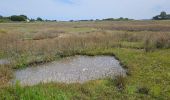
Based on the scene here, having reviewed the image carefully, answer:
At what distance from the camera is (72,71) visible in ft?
43.4

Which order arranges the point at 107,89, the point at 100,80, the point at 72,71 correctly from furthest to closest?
the point at 72,71, the point at 100,80, the point at 107,89

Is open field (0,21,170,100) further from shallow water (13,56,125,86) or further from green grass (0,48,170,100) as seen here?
shallow water (13,56,125,86)

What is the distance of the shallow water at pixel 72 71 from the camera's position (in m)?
11.5

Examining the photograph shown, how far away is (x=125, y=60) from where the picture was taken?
582 inches

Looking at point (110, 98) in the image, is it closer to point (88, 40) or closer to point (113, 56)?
point (113, 56)

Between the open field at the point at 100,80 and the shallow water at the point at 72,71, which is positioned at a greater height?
the open field at the point at 100,80

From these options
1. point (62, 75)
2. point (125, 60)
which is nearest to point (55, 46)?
point (125, 60)

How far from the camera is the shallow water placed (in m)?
11.5

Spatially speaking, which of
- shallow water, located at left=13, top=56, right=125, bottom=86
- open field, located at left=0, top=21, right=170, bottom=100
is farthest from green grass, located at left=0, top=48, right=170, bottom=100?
shallow water, located at left=13, top=56, right=125, bottom=86

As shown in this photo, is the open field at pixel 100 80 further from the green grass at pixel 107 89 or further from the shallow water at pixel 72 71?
the shallow water at pixel 72 71

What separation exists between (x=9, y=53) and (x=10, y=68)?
13.4 ft

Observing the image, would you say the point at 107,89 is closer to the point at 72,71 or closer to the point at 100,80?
the point at 100,80

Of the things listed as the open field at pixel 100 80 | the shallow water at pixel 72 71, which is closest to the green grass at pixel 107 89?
the open field at pixel 100 80

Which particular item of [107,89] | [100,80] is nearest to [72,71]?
[100,80]
